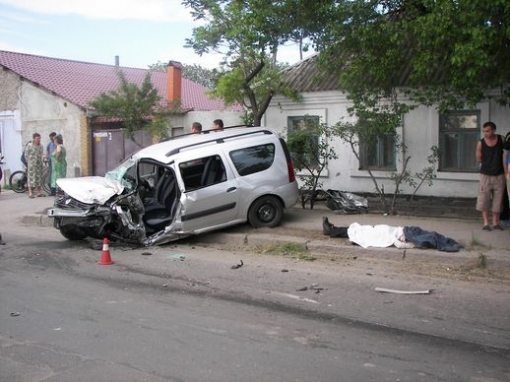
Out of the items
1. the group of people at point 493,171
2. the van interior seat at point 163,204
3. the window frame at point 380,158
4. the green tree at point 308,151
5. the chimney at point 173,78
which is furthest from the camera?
the chimney at point 173,78

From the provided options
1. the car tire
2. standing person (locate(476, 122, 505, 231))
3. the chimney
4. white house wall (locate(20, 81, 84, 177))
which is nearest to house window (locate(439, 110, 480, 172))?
standing person (locate(476, 122, 505, 231))

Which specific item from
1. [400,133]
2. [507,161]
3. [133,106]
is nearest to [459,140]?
[400,133]

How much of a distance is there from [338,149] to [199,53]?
4525 millimetres

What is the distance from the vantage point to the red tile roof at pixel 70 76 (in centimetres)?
1947

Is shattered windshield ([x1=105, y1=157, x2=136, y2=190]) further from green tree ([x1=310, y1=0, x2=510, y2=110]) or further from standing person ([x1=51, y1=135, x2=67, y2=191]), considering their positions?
standing person ([x1=51, y1=135, x2=67, y2=191])

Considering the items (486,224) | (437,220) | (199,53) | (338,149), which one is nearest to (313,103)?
(338,149)

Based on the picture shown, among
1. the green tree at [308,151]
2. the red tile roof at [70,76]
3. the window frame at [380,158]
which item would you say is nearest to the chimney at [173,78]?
the red tile roof at [70,76]

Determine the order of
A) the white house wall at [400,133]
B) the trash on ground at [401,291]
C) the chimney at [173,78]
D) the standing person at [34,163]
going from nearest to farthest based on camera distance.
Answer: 1. the trash on ground at [401,291]
2. the white house wall at [400,133]
3. the standing person at [34,163]
4. the chimney at [173,78]

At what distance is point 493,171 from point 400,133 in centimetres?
485

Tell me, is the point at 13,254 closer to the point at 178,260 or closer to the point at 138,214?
the point at 138,214

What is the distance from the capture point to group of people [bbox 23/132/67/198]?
1497cm

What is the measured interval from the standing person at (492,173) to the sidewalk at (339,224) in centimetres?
39

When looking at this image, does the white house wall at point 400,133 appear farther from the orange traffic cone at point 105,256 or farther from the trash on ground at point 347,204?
the orange traffic cone at point 105,256

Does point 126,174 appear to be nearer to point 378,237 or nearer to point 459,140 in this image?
point 378,237
